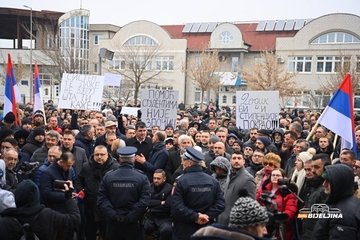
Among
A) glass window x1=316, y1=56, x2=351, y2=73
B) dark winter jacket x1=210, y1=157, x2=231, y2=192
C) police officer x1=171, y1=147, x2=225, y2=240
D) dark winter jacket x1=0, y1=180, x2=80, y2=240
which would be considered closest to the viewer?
dark winter jacket x1=0, y1=180, x2=80, y2=240

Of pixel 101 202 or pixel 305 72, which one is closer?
pixel 101 202

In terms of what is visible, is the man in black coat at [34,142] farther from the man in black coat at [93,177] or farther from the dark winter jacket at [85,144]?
the man in black coat at [93,177]

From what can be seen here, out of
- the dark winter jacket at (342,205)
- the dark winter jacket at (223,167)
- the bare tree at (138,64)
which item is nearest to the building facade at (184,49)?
the bare tree at (138,64)

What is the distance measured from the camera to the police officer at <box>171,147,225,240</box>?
593 cm

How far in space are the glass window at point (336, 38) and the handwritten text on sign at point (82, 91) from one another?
34.9m

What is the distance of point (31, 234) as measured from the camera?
495 cm

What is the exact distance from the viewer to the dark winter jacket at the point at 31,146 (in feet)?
29.3

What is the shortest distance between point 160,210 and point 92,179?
4.04ft

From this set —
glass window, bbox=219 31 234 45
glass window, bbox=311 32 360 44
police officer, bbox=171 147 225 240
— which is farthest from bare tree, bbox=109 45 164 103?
police officer, bbox=171 147 225 240

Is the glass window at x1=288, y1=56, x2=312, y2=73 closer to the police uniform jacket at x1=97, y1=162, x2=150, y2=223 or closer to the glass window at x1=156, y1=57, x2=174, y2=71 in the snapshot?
the glass window at x1=156, y1=57, x2=174, y2=71

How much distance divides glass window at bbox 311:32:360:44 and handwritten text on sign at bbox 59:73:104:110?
34.9 meters

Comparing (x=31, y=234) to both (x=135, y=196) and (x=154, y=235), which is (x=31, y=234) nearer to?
(x=135, y=196)

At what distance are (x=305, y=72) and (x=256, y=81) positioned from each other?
35.2 feet

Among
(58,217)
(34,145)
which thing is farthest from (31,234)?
(34,145)
